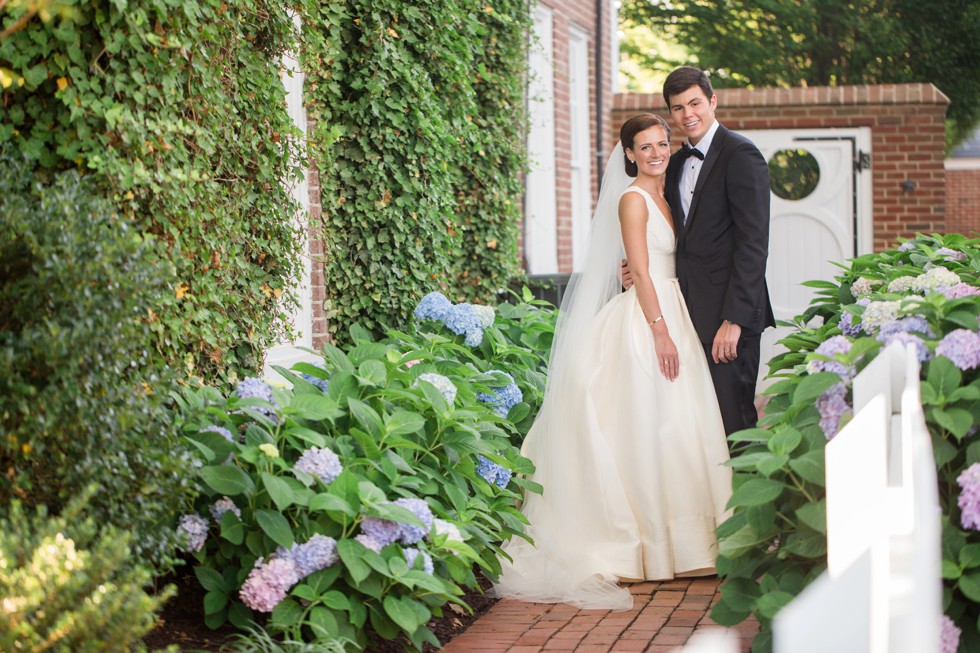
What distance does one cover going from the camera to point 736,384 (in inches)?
200

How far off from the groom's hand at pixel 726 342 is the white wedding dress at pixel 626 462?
3.3 inches

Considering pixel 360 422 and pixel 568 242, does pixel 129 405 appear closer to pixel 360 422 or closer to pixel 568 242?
pixel 360 422

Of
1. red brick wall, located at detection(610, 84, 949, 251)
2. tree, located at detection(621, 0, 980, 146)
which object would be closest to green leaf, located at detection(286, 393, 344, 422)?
red brick wall, located at detection(610, 84, 949, 251)

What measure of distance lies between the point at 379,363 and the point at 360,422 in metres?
0.43

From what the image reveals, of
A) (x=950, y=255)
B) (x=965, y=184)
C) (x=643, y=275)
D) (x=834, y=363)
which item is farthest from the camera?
(x=965, y=184)

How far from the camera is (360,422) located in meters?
4.00

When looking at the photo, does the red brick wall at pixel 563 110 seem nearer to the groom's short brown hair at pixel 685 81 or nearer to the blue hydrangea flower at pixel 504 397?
the groom's short brown hair at pixel 685 81

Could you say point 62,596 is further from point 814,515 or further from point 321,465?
point 814,515

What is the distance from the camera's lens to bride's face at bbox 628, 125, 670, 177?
16.9 feet

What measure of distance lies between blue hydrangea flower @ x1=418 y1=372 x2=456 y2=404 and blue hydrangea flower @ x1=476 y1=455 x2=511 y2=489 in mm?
293

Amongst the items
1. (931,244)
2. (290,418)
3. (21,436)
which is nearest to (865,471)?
(21,436)

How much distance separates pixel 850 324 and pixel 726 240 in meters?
1.13

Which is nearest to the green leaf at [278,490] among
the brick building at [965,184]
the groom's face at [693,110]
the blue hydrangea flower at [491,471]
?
the blue hydrangea flower at [491,471]

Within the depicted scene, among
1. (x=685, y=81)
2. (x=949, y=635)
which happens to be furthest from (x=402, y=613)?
(x=685, y=81)
